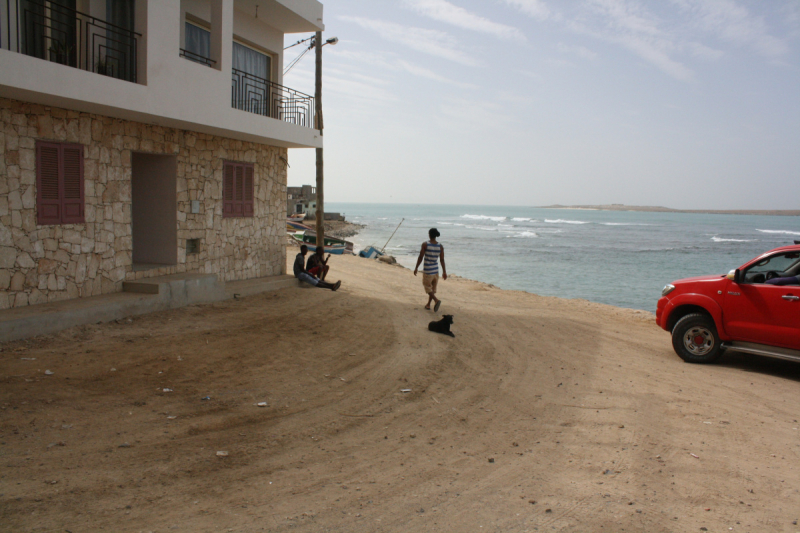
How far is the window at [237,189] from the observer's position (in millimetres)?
12344

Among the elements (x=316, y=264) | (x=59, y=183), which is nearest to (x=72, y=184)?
(x=59, y=183)

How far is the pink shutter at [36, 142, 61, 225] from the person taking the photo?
829cm

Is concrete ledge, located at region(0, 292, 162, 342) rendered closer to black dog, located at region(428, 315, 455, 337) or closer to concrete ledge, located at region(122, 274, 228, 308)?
concrete ledge, located at region(122, 274, 228, 308)

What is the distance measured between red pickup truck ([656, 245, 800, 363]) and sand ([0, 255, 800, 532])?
1.55ft

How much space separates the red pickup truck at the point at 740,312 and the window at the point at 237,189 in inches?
369

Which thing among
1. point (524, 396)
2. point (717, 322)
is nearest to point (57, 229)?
point (524, 396)

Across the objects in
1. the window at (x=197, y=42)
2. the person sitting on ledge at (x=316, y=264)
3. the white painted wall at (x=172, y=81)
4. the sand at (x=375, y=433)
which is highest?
the window at (x=197, y=42)

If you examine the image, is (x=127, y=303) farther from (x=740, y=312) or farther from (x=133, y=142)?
(x=740, y=312)

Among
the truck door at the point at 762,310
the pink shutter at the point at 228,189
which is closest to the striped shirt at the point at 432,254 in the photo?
the pink shutter at the point at 228,189

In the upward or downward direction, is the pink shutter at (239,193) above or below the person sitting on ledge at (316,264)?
above

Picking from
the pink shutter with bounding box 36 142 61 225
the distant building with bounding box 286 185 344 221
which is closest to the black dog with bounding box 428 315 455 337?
the pink shutter with bounding box 36 142 61 225

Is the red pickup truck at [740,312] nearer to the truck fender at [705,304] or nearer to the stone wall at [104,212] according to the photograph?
the truck fender at [705,304]

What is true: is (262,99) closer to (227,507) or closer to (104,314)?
(104,314)

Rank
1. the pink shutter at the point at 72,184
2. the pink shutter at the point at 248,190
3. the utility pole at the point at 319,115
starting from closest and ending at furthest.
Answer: the pink shutter at the point at 72,184 < the pink shutter at the point at 248,190 < the utility pole at the point at 319,115
